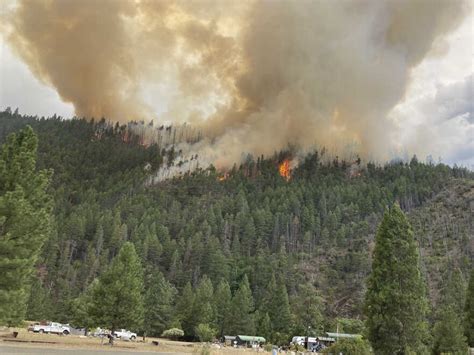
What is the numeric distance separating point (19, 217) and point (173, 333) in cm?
6686

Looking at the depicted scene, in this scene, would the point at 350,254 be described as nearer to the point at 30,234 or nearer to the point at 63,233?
the point at 63,233

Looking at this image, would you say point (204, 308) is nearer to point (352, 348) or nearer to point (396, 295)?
point (352, 348)

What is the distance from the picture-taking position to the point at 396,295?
3131 centimetres

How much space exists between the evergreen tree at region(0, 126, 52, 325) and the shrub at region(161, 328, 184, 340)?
204 ft

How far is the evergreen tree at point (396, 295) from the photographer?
100 feet

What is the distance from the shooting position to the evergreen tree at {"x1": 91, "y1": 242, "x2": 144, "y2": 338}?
47500 mm

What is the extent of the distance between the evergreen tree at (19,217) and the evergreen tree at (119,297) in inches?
973

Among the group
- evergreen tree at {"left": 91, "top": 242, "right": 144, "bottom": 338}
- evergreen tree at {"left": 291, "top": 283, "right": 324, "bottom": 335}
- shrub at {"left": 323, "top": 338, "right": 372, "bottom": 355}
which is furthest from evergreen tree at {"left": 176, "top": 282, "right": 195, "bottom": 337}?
shrub at {"left": 323, "top": 338, "right": 372, "bottom": 355}

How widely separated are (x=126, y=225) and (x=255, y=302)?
63.3 metres

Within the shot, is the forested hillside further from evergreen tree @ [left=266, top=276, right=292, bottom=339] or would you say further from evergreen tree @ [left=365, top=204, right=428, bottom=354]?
evergreen tree @ [left=365, top=204, right=428, bottom=354]

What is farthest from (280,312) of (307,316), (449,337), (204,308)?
(449,337)

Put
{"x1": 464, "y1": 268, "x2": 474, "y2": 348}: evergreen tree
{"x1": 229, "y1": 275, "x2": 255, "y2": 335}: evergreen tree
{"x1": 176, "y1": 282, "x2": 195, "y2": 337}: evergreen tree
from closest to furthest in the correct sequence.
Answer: {"x1": 464, "y1": 268, "x2": 474, "y2": 348}: evergreen tree, {"x1": 229, "y1": 275, "x2": 255, "y2": 335}: evergreen tree, {"x1": 176, "y1": 282, "x2": 195, "y2": 337}: evergreen tree

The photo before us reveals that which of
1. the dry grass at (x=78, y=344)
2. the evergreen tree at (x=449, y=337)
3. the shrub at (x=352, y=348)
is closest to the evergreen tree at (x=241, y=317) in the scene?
the dry grass at (x=78, y=344)

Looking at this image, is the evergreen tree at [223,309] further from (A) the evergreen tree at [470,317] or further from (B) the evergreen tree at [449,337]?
(B) the evergreen tree at [449,337]
